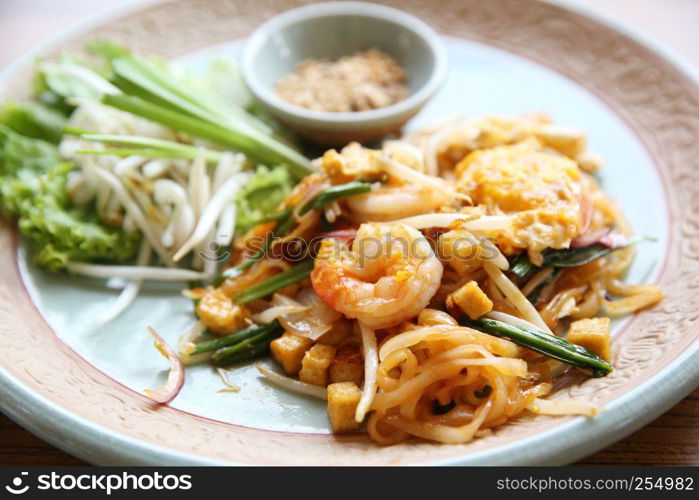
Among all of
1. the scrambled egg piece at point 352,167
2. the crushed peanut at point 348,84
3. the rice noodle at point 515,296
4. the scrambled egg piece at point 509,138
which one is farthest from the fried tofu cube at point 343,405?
the crushed peanut at point 348,84

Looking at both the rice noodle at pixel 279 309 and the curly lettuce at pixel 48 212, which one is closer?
the rice noodle at pixel 279 309

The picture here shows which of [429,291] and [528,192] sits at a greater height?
[528,192]

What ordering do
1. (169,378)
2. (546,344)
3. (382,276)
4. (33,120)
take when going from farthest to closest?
(33,120)
(169,378)
(382,276)
(546,344)

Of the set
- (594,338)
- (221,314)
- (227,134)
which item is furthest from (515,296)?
(227,134)

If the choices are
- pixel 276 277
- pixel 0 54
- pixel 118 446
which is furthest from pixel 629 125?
pixel 0 54

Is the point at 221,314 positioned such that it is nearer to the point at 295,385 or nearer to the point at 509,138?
the point at 295,385

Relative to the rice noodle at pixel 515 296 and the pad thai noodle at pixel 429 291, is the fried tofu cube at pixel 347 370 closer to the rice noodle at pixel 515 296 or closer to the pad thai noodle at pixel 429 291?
the pad thai noodle at pixel 429 291

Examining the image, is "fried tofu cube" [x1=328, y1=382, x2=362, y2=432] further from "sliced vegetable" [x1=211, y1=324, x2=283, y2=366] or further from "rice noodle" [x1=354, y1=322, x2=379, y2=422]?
"sliced vegetable" [x1=211, y1=324, x2=283, y2=366]
